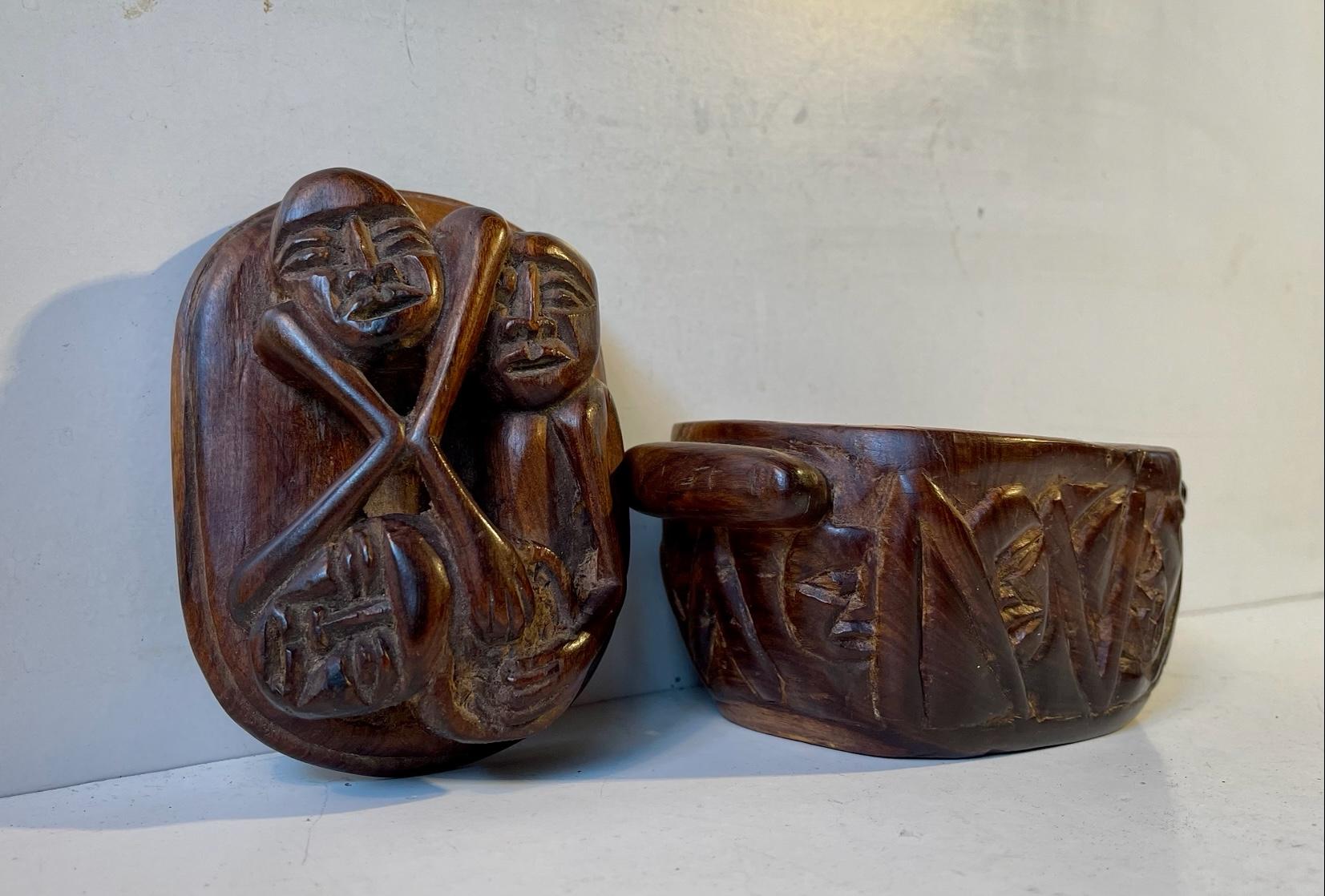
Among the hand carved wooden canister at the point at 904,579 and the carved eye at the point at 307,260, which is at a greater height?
the carved eye at the point at 307,260

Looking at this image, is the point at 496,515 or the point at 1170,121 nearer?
the point at 496,515

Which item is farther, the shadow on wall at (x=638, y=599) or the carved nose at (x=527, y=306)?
the shadow on wall at (x=638, y=599)

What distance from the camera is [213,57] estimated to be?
2.89 ft

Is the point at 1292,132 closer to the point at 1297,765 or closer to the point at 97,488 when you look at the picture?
the point at 1297,765

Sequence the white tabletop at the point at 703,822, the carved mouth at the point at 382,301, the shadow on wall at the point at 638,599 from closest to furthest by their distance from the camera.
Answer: the white tabletop at the point at 703,822
the carved mouth at the point at 382,301
the shadow on wall at the point at 638,599

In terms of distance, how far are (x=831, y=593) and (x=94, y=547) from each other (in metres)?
0.60

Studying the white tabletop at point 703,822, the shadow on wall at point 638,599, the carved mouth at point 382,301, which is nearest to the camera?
the white tabletop at point 703,822

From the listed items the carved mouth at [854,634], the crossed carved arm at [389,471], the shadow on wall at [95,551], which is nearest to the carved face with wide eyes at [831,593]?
the carved mouth at [854,634]

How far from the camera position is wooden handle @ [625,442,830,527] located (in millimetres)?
772

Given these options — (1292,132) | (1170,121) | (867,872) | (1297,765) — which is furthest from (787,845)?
(1292,132)

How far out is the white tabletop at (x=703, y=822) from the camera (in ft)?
2.11

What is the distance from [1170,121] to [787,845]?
1258 millimetres

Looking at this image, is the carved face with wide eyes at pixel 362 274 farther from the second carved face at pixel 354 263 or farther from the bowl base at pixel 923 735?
the bowl base at pixel 923 735

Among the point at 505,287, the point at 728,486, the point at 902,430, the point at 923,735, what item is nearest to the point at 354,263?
the point at 505,287
